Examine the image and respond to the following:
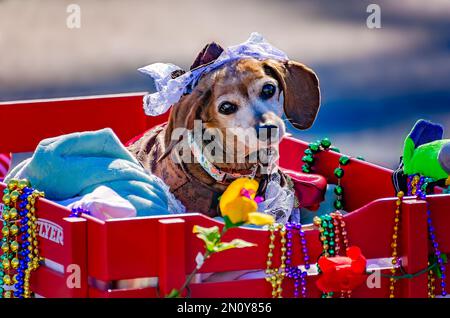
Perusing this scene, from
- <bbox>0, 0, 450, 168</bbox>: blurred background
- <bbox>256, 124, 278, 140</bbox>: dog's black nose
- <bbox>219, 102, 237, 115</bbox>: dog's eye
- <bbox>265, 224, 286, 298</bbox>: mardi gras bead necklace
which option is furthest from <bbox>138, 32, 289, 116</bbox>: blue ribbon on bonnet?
<bbox>0, 0, 450, 168</bbox>: blurred background

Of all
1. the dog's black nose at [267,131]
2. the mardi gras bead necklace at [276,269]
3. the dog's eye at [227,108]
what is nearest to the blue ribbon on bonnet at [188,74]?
the dog's eye at [227,108]

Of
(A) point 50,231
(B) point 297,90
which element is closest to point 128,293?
(A) point 50,231

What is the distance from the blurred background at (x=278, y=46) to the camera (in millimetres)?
7461

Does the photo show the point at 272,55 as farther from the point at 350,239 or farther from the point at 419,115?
the point at 419,115

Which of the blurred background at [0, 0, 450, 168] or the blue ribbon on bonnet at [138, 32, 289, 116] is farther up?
the blurred background at [0, 0, 450, 168]

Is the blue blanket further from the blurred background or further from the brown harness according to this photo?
the blurred background

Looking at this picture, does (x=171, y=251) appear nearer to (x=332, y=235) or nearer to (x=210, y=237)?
(x=210, y=237)

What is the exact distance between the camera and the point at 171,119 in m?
3.83

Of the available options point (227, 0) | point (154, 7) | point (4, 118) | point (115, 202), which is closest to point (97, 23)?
point (154, 7)

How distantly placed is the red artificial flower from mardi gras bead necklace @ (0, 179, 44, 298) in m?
0.79

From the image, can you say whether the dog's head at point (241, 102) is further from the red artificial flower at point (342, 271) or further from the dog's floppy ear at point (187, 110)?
the red artificial flower at point (342, 271)

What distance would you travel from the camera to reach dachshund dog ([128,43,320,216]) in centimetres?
373
